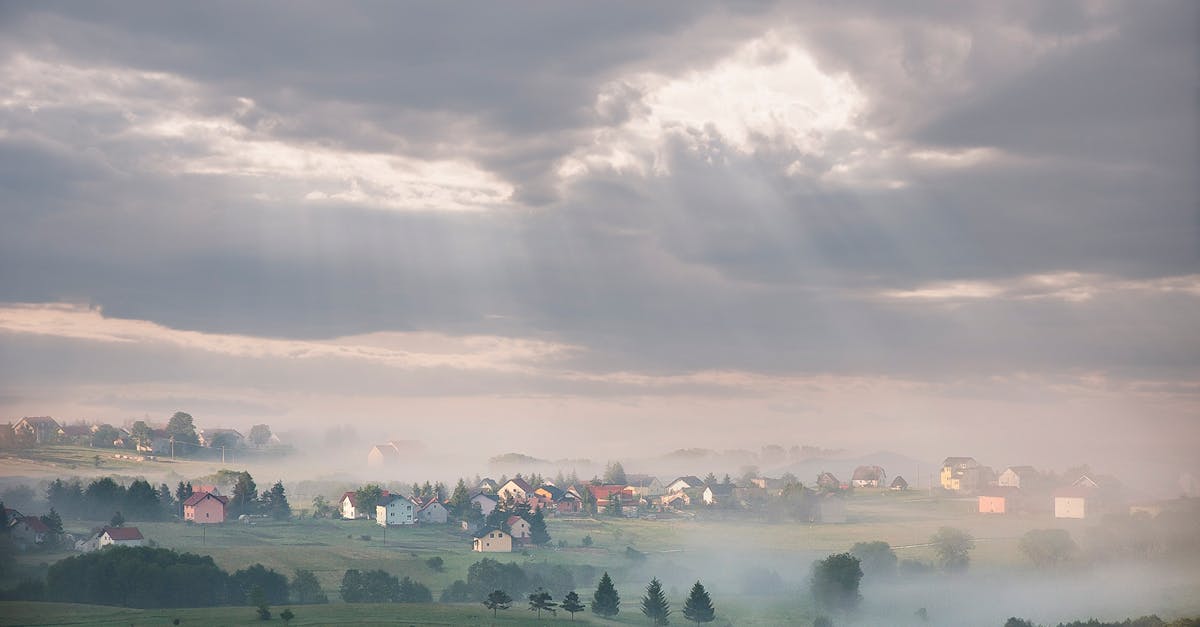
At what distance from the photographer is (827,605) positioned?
178 metres

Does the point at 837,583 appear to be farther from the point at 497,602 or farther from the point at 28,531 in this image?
the point at 28,531

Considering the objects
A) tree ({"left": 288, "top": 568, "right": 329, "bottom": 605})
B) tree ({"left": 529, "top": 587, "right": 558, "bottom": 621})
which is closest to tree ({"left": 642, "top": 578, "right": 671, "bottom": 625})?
tree ({"left": 529, "top": 587, "right": 558, "bottom": 621})

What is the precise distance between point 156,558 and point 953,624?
109824mm

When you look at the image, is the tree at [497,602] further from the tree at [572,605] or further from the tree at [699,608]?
the tree at [699,608]

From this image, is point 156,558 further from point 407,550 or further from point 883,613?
point 883,613

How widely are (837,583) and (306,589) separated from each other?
78818 mm

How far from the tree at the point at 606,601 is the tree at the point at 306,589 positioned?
119 feet

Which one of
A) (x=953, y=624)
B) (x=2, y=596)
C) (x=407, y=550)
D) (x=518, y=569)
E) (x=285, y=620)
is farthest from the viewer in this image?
(x=407, y=550)

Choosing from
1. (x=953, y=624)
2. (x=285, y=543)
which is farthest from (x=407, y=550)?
(x=953, y=624)

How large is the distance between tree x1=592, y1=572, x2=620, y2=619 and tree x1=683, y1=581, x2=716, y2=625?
380 inches

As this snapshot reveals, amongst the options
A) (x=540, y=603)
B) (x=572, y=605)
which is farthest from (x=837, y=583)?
(x=540, y=603)

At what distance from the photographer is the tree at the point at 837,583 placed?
179m

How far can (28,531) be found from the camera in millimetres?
179625

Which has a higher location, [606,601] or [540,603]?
[540,603]
